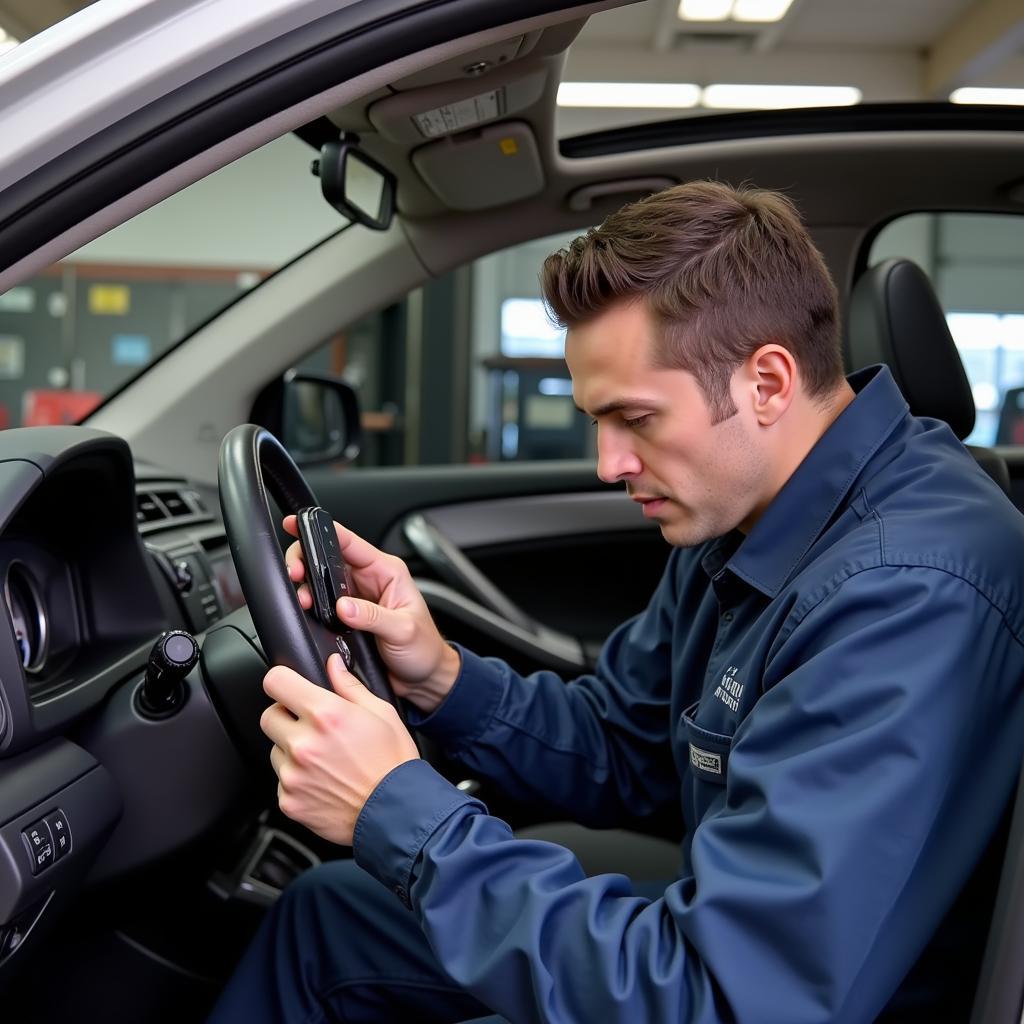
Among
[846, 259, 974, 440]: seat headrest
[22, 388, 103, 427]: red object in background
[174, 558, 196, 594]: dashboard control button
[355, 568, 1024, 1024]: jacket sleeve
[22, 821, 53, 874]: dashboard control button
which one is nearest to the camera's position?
[355, 568, 1024, 1024]: jacket sleeve

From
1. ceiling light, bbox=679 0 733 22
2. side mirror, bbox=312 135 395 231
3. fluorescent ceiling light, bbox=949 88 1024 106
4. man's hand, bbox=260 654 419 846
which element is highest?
ceiling light, bbox=679 0 733 22

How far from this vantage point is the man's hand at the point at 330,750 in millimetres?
857

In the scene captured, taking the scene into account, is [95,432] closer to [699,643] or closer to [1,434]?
[1,434]

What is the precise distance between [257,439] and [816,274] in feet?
1.75

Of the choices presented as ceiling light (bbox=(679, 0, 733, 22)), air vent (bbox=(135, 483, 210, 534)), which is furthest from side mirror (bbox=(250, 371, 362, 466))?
ceiling light (bbox=(679, 0, 733, 22))

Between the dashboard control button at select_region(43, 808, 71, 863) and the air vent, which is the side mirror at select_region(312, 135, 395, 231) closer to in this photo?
the air vent

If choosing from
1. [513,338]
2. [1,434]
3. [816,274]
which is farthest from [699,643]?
[513,338]

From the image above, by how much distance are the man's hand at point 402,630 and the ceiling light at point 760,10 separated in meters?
5.31

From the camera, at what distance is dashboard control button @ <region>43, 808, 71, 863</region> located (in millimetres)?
991

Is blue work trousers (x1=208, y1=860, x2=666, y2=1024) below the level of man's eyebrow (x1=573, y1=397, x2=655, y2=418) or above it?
below

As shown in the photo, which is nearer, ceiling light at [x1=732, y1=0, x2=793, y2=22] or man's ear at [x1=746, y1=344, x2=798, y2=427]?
man's ear at [x1=746, y1=344, x2=798, y2=427]

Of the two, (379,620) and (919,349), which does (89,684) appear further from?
(919,349)

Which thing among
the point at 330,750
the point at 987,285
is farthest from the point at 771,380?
the point at 987,285

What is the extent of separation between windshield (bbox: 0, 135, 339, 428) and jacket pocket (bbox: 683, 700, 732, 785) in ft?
21.1
